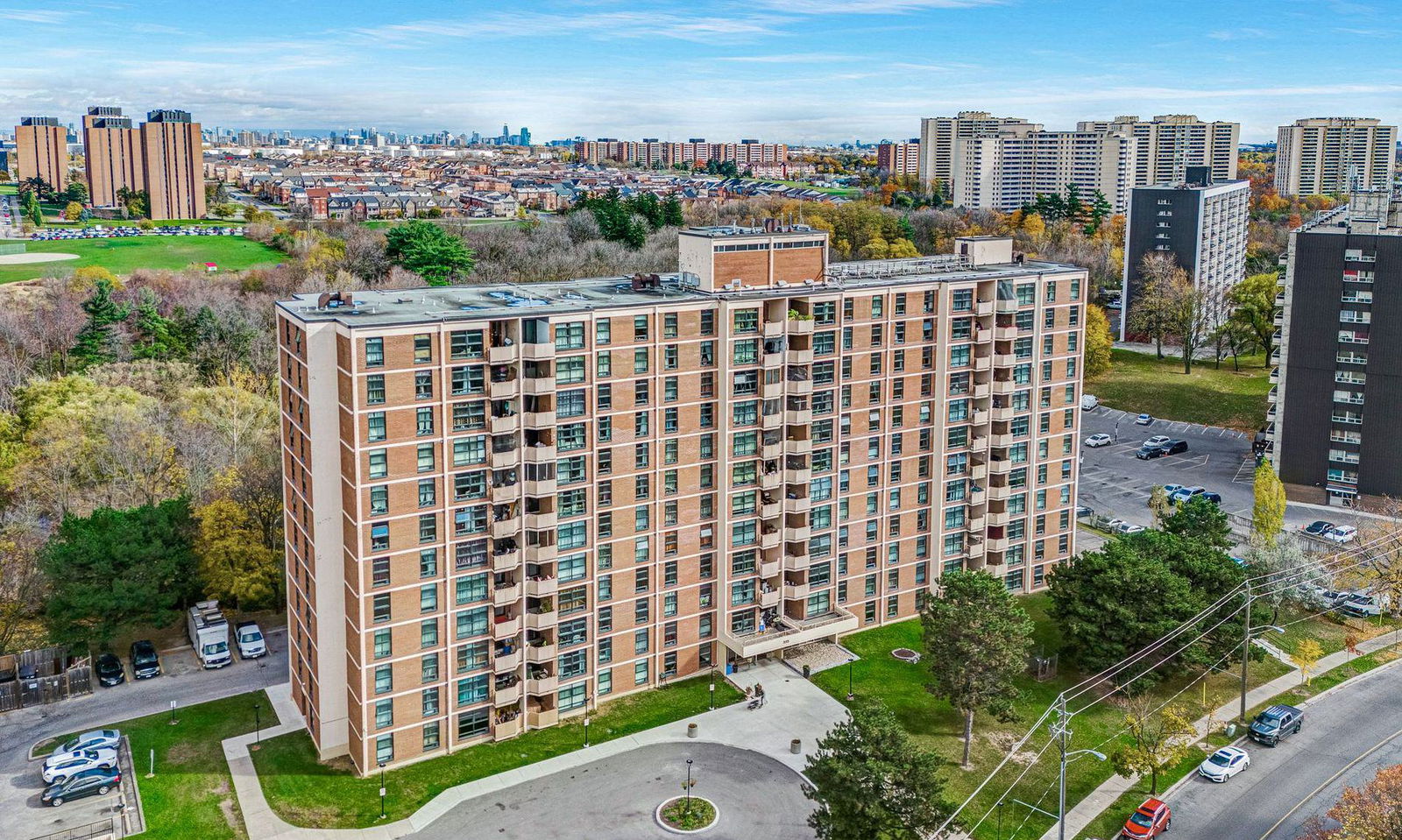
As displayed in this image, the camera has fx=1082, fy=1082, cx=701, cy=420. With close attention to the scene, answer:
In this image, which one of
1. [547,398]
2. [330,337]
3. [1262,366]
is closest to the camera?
[330,337]

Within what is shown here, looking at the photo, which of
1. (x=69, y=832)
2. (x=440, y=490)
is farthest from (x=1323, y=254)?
(x=69, y=832)

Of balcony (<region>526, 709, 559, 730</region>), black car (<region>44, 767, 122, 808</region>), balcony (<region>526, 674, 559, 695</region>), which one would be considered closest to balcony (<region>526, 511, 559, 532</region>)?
balcony (<region>526, 674, 559, 695</region>)

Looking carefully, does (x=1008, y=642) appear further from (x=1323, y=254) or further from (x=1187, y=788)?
(x=1323, y=254)

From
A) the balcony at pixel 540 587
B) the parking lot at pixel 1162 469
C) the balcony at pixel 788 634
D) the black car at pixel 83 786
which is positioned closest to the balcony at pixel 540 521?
the balcony at pixel 540 587

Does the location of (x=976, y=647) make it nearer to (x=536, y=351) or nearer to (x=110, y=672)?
(x=536, y=351)

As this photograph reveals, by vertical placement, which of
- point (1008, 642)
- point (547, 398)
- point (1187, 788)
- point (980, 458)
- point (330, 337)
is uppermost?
point (330, 337)

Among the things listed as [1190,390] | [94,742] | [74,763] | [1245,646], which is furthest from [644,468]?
[1190,390]

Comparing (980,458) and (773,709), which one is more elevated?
(980,458)
